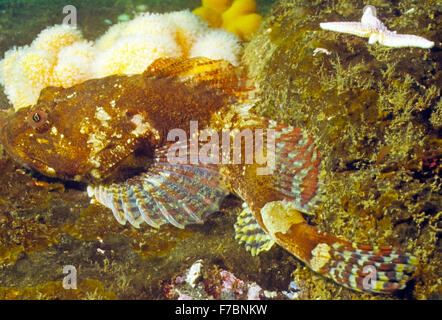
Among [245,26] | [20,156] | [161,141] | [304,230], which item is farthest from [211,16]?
[304,230]

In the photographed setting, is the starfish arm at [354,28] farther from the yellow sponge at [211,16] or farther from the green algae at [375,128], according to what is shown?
the yellow sponge at [211,16]

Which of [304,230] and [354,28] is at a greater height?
[354,28]

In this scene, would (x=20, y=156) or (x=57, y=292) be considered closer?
(x=57, y=292)

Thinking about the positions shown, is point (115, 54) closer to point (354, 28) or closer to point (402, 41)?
point (354, 28)

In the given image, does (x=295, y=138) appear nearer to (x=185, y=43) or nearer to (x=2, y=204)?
(x=185, y=43)

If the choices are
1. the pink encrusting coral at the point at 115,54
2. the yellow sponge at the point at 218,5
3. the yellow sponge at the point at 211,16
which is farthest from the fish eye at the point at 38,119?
the yellow sponge at the point at 218,5

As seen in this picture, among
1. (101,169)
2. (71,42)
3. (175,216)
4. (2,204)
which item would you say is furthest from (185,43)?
(2,204)

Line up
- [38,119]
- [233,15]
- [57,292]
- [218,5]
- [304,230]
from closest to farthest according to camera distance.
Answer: [57,292] → [304,230] → [38,119] → [233,15] → [218,5]

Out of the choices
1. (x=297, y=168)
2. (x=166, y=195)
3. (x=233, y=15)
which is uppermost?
(x=233, y=15)

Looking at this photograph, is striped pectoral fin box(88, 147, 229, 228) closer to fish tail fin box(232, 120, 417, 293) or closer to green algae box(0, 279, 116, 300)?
fish tail fin box(232, 120, 417, 293)
